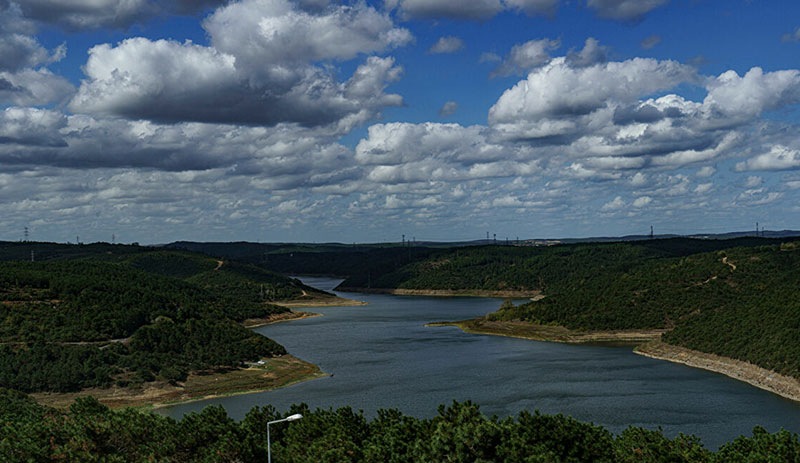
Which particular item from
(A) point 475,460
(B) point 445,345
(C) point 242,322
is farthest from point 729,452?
(C) point 242,322

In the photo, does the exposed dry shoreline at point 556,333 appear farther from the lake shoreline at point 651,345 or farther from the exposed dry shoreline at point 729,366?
the exposed dry shoreline at point 729,366

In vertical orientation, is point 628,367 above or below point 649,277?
below

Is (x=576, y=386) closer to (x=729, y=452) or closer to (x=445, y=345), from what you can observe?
(x=445, y=345)

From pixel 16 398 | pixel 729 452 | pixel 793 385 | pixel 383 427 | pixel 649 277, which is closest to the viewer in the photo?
pixel 729 452

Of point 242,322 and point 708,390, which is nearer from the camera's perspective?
point 708,390

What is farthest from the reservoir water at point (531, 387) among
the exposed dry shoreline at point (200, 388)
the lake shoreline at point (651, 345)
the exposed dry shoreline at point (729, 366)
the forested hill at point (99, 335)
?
the forested hill at point (99, 335)
